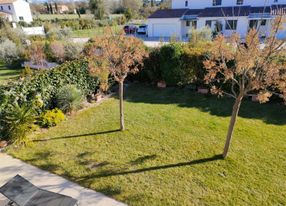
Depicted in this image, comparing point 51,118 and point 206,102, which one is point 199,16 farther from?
point 51,118

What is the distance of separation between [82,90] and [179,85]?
15.9ft

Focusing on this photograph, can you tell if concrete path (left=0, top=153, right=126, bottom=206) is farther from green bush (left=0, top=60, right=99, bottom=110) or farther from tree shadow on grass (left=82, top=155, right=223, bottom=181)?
green bush (left=0, top=60, right=99, bottom=110)

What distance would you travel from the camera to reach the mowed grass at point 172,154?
16.4 feet

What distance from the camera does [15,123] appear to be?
692 cm

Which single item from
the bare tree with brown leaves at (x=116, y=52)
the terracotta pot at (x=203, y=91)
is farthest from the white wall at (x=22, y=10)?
the bare tree with brown leaves at (x=116, y=52)

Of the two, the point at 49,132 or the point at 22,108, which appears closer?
the point at 22,108

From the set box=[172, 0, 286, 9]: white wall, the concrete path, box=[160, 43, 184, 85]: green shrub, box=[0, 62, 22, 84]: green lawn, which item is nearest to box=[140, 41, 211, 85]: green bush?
box=[160, 43, 184, 85]: green shrub

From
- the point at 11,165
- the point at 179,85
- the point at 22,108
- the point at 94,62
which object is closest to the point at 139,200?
the point at 11,165

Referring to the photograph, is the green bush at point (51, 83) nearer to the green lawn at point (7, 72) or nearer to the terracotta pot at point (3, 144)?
the terracotta pot at point (3, 144)

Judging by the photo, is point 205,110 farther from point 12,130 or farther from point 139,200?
point 12,130

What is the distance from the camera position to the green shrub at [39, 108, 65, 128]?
7938 millimetres

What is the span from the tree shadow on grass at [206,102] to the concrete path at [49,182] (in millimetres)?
5489

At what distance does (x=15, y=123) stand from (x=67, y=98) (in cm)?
218

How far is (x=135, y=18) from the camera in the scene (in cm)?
5331
